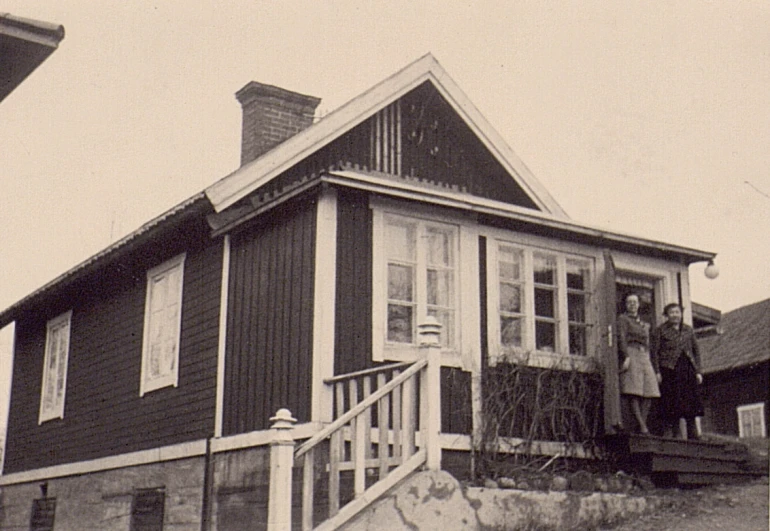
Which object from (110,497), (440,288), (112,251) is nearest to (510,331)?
(440,288)

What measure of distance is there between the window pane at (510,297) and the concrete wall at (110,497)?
12.8 ft

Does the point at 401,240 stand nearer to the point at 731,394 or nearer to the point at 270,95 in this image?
the point at 270,95

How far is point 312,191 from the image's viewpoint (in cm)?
1155

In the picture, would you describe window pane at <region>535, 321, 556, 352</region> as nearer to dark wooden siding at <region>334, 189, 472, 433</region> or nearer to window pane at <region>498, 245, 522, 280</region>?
window pane at <region>498, 245, 522, 280</region>

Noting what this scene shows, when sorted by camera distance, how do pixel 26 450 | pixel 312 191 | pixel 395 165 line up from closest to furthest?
1. pixel 312 191
2. pixel 395 165
3. pixel 26 450

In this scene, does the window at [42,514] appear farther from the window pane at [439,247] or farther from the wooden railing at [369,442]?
the window pane at [439,247]

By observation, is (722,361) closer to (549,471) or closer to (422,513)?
(549,471)

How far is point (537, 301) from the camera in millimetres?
13023

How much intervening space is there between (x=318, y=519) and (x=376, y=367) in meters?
1.59

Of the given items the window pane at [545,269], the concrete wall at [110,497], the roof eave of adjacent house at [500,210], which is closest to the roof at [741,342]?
the roof eave of adjacent house at [500,210]

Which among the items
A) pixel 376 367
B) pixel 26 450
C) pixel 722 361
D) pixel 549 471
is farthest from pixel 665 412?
pixel 722 361

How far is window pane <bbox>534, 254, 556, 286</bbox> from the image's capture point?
42.6 ft

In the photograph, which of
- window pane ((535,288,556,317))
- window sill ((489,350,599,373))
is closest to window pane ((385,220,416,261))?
window sill ((489,350,599,373))

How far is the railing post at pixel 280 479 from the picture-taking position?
31.1ft
